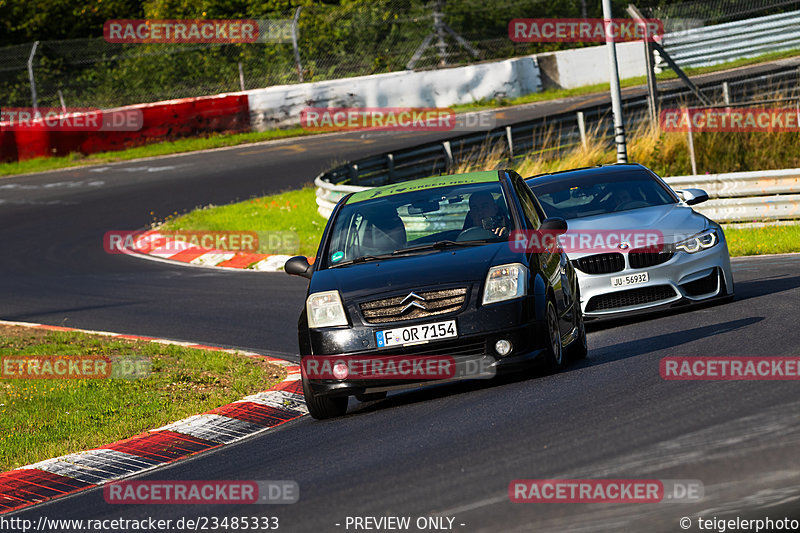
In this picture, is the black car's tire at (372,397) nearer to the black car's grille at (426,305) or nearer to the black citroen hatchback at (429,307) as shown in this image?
the black citroen hatchback at (429,307)

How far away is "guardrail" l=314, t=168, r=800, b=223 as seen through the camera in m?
17.5

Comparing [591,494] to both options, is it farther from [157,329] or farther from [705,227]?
[157,329]

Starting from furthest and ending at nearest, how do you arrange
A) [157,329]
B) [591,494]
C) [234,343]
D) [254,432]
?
1. [157,329]
2. [234,343]
3. [254,432]
4. [591,494]

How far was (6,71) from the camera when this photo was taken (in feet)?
111

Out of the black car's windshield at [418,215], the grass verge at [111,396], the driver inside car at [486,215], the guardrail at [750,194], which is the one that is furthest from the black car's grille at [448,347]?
the guardrail at [750,194]

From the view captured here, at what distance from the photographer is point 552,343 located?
26.8 ft

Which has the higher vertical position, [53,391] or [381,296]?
[381,296]

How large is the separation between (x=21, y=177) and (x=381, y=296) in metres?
25.7

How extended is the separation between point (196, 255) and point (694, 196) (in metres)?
10.9

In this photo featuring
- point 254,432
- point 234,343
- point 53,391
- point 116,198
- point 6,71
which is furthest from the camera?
point 6,71

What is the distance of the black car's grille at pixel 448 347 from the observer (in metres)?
7.75

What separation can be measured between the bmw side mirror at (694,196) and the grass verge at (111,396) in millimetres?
4392

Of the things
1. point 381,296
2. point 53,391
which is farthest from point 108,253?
point 381,296

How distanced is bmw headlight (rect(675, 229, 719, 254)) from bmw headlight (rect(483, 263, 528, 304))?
3479 millimetres
